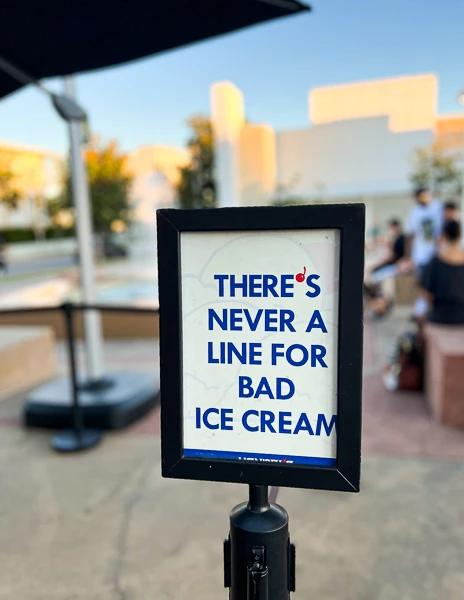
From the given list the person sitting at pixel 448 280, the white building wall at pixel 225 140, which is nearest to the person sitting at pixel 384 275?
the person sitting at pixel 448 280

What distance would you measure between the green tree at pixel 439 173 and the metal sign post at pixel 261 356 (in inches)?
897

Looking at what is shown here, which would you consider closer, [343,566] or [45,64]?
[343,566]

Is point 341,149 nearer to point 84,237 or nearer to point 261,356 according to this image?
point 84,237

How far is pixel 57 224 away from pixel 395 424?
126ft

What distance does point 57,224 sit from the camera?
39.3 metres

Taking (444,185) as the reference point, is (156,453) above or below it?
below

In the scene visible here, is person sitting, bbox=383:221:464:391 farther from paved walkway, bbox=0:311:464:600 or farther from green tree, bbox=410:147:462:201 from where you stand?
green tree, bbox=410:147:462:201

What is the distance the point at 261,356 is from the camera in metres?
1.47

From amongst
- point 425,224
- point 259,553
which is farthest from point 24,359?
point 425,224

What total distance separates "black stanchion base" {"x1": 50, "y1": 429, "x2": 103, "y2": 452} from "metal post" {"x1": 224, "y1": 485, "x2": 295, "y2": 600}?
94.0 inches

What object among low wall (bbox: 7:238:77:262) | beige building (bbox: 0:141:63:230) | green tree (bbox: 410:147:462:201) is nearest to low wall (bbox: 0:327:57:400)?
green tree (bbox: 410:147:462:201)

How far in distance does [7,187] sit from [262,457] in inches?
1451

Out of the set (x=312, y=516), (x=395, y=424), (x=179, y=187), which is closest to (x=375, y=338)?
(x=395, y=424)

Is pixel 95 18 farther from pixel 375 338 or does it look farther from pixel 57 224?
pixel 57 224
